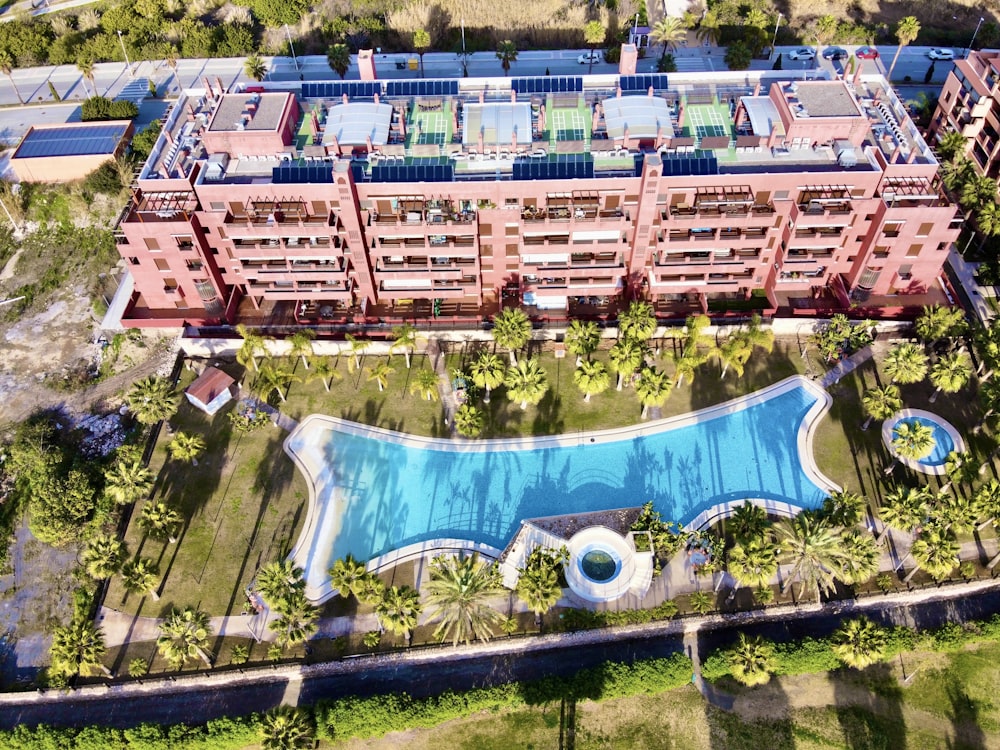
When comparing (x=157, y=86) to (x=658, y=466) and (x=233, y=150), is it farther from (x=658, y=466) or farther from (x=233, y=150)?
(x=658, y=466)

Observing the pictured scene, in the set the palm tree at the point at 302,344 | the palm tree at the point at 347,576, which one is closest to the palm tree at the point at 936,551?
the palm tree at the point at 347,576

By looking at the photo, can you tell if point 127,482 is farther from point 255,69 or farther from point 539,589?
point 255,69

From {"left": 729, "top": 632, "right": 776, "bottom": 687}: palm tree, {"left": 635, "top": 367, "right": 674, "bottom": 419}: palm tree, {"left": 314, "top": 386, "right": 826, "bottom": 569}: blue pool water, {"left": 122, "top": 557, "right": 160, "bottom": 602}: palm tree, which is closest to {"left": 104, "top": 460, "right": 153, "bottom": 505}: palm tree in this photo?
{"left": 122, "top": 557, "right": 160, "bottom": 602}: palm tree

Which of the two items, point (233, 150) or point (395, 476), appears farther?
point (233, 150)

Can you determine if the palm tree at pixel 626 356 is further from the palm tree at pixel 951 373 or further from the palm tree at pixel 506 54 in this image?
the palm tree at pixel 506 54

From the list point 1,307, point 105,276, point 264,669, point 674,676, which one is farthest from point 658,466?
point 1,307

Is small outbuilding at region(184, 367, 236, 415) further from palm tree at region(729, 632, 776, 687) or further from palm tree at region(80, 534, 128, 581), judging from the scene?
palm tree at region(729, 632, 776, 687)
